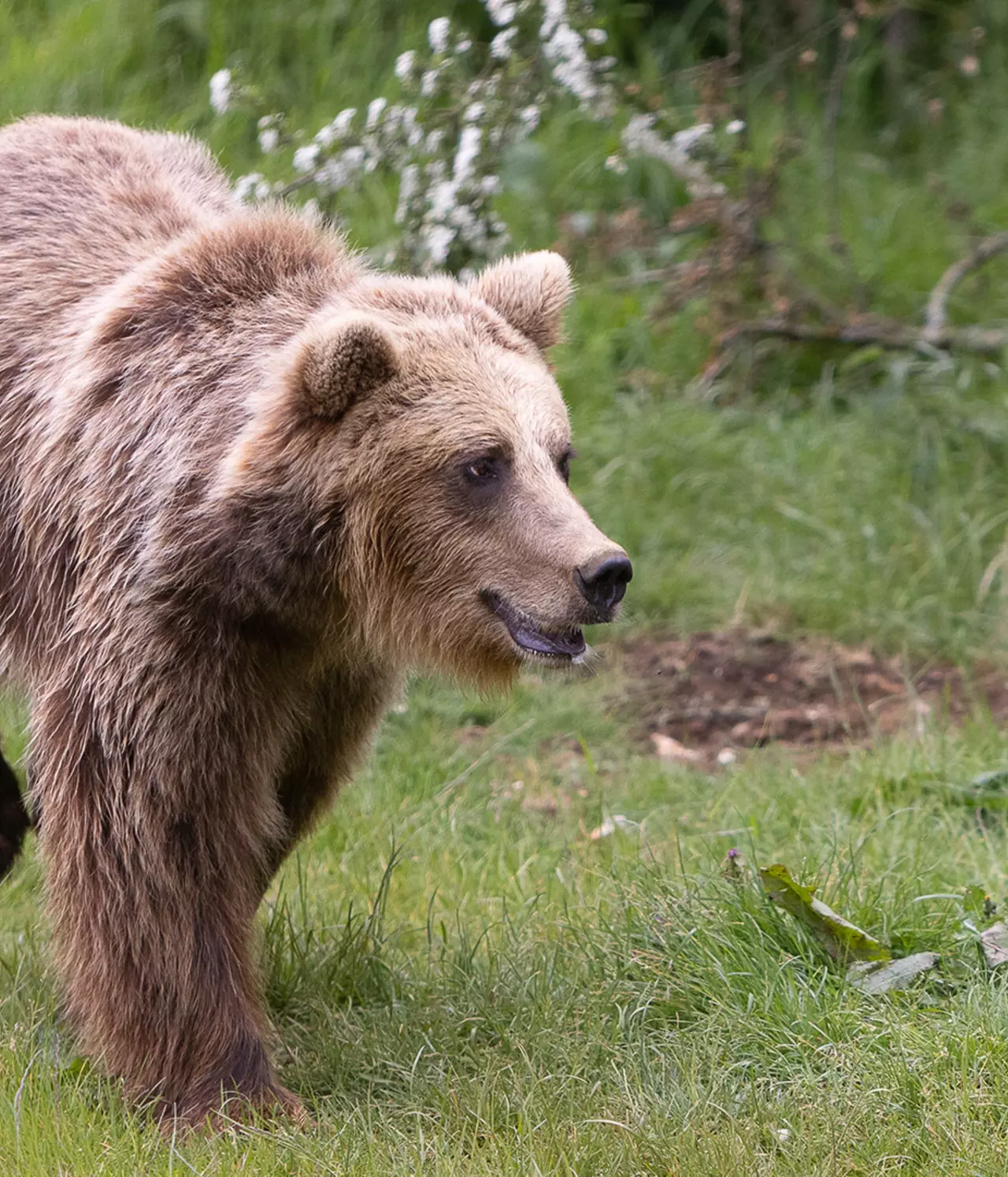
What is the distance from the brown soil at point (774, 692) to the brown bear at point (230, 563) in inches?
94.7

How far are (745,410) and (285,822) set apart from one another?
14.1 ft

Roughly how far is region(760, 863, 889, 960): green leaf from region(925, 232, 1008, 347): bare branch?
455 cm

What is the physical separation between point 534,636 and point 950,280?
198 inches

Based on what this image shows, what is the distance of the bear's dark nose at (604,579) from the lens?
358 cm

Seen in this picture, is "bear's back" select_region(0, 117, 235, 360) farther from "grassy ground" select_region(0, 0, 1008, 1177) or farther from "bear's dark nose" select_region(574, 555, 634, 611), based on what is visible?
"grassy ground" select_region(0, 0, 1008, 1177)

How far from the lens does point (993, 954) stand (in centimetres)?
383

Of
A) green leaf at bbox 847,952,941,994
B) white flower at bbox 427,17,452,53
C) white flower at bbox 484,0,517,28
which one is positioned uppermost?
white flower at bbox 427,17,452,53

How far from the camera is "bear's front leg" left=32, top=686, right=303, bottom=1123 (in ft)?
12.6

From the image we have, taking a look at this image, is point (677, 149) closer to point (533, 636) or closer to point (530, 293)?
point (530, 293)

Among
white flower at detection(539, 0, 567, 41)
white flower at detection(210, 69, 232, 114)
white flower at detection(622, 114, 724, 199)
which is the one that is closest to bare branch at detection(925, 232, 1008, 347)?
white flower at detection(622, 114, 724, 199)

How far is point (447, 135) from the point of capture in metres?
6.71

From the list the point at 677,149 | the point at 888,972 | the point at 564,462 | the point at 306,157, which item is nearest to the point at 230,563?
the point at 564,462

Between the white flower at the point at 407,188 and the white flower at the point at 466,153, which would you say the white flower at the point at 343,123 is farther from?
the white flower at the point at 466,153

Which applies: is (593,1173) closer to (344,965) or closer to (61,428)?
(344,965)
